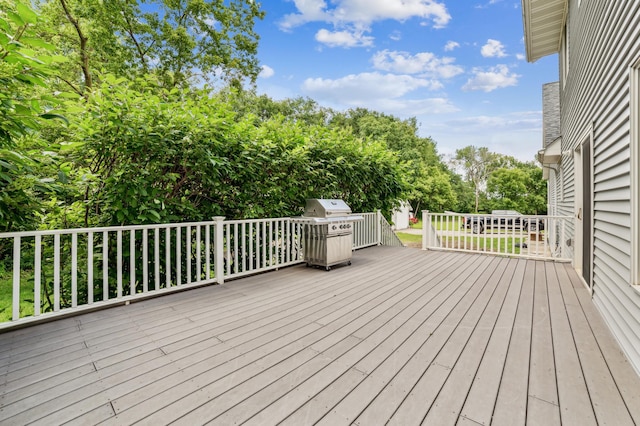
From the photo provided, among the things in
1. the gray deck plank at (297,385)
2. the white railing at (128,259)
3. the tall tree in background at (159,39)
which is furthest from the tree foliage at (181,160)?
the tall tree in background at (159,39)

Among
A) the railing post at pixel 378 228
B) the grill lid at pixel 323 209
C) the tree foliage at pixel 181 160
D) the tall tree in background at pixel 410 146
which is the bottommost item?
the railing post at pixel 378 228

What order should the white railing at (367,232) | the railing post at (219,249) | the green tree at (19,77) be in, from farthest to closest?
the white railing at (367,232) → the railing post at (219,249) → the green tree at (19,77)

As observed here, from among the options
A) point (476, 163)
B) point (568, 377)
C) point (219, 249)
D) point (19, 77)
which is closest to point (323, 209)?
point (219, 249)

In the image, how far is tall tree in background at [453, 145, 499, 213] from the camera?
121 ft

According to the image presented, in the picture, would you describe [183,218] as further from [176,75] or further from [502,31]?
[502,31]

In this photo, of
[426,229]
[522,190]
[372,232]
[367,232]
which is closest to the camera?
[426,229]

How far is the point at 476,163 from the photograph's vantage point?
124 ft

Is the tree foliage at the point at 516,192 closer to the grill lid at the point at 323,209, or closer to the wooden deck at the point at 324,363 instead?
the grill lid at the point at 323,209

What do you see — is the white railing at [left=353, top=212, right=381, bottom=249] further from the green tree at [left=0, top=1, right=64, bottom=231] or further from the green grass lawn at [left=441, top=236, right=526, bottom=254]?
the green tree at [left=0, top=1, right=64, bottom=231]

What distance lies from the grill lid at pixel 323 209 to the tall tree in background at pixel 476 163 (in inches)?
1401

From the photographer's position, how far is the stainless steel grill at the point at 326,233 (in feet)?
15.6

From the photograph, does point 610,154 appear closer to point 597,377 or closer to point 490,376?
point 597,377

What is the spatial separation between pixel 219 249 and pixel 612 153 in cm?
402

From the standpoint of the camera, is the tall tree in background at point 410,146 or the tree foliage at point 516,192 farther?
the tree foliage at point 516,192
